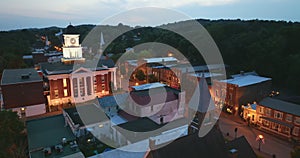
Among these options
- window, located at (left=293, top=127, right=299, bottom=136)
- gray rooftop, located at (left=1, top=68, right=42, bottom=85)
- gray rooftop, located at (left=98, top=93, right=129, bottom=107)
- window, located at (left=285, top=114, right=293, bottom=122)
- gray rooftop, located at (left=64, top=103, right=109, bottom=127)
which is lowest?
window, located at (left=293, top=127, right=299, bottom=136)

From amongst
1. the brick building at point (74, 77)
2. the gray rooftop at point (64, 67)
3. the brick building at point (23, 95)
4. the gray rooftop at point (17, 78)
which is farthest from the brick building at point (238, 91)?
the gray rooftop at point (17, 78)

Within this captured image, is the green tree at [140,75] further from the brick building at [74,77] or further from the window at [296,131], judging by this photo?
the window at [296,131]

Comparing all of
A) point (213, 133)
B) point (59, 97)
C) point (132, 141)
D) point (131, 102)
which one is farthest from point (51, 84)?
point (213, 133)

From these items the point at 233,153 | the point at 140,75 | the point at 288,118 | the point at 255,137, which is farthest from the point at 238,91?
the point at 140,75

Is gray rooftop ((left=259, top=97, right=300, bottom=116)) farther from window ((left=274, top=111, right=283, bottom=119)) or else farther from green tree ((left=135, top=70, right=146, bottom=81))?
green tree ((left=135, top=70, right=146, bottom=81))

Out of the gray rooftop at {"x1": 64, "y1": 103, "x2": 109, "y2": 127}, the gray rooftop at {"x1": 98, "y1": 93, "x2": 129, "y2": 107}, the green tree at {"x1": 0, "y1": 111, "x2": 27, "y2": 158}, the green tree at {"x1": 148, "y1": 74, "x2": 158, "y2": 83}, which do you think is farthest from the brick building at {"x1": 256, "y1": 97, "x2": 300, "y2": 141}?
the green tree at {"x1": 0, "y1": 111, "x2": 27, "y2": 158}

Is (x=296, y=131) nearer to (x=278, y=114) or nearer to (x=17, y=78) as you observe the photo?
(x=278, y=114)
